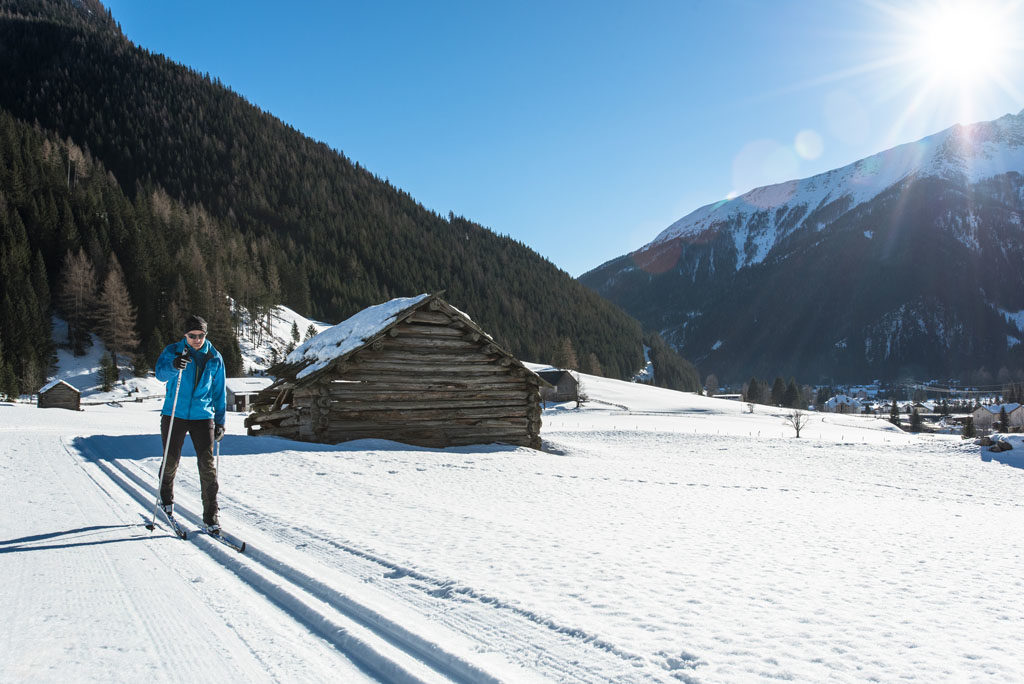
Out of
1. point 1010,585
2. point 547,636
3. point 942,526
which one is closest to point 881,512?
point 942,526

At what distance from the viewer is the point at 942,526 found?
8.34 meters

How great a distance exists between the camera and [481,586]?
3.97m

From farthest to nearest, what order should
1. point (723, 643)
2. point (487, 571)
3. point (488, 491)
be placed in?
point (488, 491) < point (487, 571) < point (723, 643)

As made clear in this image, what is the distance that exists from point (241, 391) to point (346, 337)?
41.8 metres

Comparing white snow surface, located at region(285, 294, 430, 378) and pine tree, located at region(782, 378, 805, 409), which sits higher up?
white snow surface, located at region(285, 294, 430, 378)

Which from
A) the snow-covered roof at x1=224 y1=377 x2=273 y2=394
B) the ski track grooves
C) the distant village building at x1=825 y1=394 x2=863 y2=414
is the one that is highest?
the snow-covered roof at x1=224 y1=377 x2=273 y2=394

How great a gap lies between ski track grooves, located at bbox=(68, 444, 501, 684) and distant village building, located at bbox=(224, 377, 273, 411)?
4150 centimetres

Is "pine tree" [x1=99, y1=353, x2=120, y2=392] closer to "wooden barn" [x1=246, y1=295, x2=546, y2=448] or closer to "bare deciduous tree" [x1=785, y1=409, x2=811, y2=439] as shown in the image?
"wooden barn" [x1=246, y1=295, x2=546, y2=448]

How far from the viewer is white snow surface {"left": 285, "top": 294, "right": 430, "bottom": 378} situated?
51.1 feet

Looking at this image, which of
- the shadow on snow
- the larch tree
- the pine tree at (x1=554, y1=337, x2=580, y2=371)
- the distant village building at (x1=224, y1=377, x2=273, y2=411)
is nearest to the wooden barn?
the shadow on snow

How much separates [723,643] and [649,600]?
0.77m

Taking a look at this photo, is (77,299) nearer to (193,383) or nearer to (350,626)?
(193,383)

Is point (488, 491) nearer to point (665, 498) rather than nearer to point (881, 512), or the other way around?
point (665, 498)

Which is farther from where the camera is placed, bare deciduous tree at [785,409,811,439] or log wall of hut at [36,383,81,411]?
bare deciduous tree at [785,409,811,439]
